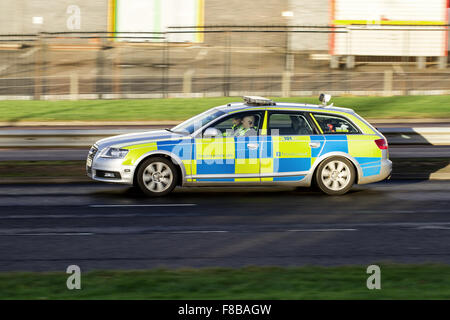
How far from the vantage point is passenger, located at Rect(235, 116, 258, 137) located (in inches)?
513

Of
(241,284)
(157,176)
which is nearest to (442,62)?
(157,176)

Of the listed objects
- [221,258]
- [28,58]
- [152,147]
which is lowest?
[221,258]

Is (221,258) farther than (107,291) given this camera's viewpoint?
Yes

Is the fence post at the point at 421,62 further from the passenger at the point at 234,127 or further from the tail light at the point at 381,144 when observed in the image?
the passenger at the point at 234,127

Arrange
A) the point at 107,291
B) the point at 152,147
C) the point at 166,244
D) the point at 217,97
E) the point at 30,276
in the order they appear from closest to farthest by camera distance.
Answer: the point at 107,291, the point at 30,276, the point at 166,244, the point at 152,147, the point at 217,97

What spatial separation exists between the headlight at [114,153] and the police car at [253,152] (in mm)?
16

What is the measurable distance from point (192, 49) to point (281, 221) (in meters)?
27.3

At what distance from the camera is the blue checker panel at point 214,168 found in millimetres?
12883

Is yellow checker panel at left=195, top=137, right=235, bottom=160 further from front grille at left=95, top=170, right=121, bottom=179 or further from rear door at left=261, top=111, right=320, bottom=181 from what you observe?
front grille at left=95, top=170, right=121, bottom=179

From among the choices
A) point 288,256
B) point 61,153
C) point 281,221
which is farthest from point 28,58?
point 288,256

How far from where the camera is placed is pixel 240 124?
1309 cm

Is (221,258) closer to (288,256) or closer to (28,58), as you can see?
(288,256)

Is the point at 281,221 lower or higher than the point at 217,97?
lower

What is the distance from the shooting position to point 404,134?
1978cm
